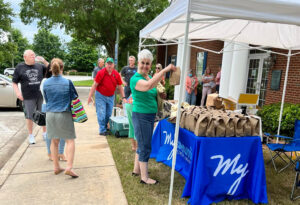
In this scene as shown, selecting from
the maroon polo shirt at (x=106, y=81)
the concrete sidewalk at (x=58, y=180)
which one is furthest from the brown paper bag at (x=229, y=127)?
the maroon polo shirt at (x=106, y=81)

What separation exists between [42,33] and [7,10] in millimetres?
50304

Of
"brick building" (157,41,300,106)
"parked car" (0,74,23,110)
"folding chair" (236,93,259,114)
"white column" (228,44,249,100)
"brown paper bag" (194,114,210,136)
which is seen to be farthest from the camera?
"parked car" (0,74,23,110)

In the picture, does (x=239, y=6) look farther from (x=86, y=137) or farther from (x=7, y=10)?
(x=7, y=10)

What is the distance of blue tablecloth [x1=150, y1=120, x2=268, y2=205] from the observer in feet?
9.02

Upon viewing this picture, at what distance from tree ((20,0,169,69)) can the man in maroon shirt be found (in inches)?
257

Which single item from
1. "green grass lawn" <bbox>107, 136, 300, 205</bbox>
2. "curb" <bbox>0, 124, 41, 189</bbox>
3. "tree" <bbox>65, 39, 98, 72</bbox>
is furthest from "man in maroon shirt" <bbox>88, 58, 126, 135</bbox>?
"tree" <bbox>65, 39, 98, 72</bbox>

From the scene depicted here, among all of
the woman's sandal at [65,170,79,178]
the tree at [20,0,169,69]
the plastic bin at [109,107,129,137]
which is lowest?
the woman's sandal at [65,170,79,178]

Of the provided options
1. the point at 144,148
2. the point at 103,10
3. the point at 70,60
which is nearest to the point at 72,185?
the point at 144,148

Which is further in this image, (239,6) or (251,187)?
(251,187)

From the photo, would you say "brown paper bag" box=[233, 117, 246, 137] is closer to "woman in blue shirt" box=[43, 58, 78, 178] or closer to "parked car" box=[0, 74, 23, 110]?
"woman in blue shirt" box=[43, 58, 78, 178]

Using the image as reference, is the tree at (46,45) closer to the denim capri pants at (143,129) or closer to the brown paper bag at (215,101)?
the brown paper bag at (215,101)

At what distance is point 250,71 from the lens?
897 centimetres

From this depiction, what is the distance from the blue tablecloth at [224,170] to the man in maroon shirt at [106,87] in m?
2.69

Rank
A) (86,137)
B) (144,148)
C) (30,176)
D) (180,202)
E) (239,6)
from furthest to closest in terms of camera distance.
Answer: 1. (86,137)
2. (30,176)
3. (144,148)
4. (180,202)
5. (239,6)
